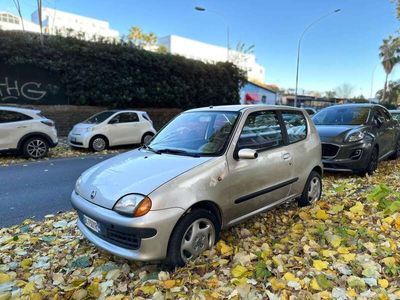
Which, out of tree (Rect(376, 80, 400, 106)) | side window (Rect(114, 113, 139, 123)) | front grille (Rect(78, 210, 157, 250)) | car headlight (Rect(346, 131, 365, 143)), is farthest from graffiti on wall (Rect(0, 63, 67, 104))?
tree (Rect(376, 80, 400, 106))

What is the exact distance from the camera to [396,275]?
10.1ft

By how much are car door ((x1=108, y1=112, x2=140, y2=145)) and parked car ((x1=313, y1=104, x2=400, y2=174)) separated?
6.85 meters

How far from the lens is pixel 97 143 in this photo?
1207cm

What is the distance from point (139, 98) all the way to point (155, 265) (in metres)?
15.2

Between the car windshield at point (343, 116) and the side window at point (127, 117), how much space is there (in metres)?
6.94

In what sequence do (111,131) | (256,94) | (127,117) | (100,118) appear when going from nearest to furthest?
(111,131)
(100,118)
(127,117)
(256,94)

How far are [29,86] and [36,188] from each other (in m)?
10.2

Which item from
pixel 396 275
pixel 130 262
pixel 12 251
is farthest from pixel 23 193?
pixel 396 275

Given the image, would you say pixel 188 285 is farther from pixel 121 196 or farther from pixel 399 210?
pixel 399 210

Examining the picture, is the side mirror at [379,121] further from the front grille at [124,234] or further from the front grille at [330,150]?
the front grille at [124,234]

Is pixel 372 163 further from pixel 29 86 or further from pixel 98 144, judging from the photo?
pixel 29 86

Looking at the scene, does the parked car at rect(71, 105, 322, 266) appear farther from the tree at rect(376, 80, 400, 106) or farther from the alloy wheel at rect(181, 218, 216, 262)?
the tree at rect(376, 80, 400, 106)

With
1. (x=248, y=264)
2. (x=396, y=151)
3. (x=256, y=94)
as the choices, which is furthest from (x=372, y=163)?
(x=256, y=94)

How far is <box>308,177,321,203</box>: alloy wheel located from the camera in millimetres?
5156
